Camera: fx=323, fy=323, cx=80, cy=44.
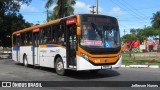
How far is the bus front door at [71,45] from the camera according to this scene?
615 inches

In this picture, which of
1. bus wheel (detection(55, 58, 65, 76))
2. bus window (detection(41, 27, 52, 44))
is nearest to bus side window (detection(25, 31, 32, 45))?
bus window (detection(41, 27, 52, 44))

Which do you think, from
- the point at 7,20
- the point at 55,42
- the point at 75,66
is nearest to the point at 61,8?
the point at 7,20

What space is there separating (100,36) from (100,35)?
0.18 ft

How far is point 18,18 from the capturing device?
48.7 meters

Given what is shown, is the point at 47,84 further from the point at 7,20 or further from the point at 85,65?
the point at 7,20

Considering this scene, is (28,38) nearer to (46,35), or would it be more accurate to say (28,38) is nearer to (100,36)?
(46,35)

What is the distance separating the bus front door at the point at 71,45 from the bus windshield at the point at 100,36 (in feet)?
2.42

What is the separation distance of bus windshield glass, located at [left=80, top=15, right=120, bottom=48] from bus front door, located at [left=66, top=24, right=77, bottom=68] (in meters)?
0.73

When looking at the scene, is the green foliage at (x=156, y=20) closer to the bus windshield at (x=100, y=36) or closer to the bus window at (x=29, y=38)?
the bus window at (x=29, y=38)

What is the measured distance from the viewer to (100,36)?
15312 millimetres

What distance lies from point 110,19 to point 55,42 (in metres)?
3.45

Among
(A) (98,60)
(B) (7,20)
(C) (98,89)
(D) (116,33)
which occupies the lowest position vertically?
(C) (98,89)

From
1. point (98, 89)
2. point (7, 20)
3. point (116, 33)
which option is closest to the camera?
point (98, 89)

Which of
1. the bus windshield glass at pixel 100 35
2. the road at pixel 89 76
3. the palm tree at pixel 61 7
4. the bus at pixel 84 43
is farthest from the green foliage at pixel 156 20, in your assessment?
the bus windshield glass at pixel 100 35
